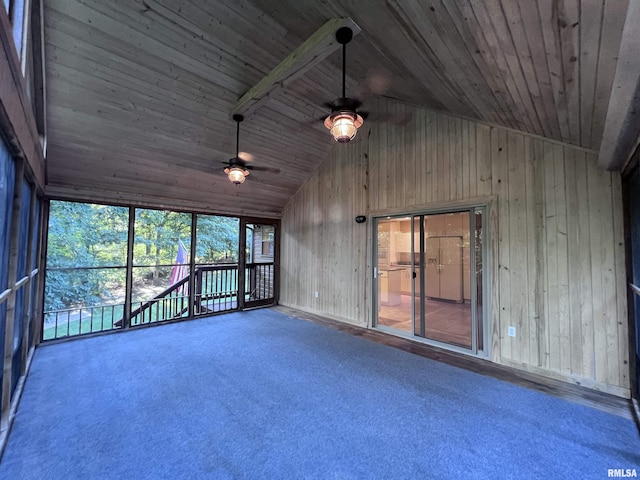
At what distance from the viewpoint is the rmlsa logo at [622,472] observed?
5.76ft

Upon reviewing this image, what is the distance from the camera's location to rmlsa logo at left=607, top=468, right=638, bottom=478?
1757 millimetres

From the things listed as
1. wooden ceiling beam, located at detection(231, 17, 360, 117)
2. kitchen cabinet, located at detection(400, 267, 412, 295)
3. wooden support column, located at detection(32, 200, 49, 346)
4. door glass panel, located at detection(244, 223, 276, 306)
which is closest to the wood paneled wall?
kitchen cabinet, located at detection(400, 267, 412, 295)

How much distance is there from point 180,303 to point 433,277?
499 centimetres

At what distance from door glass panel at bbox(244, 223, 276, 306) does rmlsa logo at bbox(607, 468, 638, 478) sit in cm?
594

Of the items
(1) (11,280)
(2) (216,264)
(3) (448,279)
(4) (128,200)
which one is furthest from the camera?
(2) (216,264)

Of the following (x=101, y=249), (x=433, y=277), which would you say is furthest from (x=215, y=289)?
(x=433, y=277)

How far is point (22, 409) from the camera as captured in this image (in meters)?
2.41

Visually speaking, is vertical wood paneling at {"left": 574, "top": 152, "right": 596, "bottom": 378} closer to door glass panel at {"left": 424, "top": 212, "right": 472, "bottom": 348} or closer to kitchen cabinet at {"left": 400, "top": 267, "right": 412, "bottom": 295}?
Result: door glass panel at {"left": 424, "top": 212, "right": 472, "bottom": 348}

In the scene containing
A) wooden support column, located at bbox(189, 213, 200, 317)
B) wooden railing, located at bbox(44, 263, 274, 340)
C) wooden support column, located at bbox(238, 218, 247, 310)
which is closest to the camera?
wooden railing, located at bbox(44, 263, 274, 340)

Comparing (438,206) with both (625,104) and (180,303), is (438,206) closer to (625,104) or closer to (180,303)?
(625,104)

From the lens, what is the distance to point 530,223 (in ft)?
10.8

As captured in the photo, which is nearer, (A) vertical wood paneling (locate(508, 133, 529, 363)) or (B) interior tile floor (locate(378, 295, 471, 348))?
(A) vertical wood paneling (locate(508, 133, 529, 363))

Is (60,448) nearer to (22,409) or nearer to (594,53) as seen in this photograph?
(22,409)

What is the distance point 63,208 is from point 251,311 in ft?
12.5
